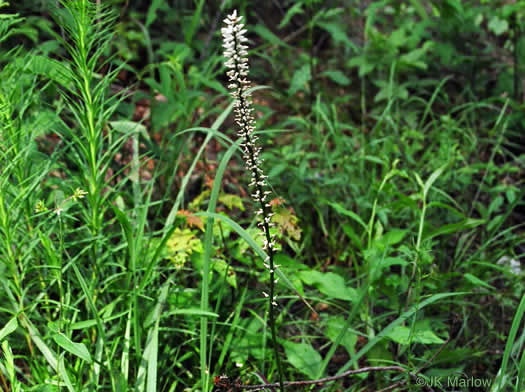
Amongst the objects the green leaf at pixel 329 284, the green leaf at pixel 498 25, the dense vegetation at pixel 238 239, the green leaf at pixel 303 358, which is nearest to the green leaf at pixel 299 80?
the dense vegetation at pixel 238 239

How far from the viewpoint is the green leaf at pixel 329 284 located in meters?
1.86

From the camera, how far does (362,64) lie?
3.50 meters

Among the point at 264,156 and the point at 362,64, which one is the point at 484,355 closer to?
the point at 264,156

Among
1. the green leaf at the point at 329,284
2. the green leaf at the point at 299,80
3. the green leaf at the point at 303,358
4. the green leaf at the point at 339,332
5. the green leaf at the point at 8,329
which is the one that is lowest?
the green leaf at the point at 303,358

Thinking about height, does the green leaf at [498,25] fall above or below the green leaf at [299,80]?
above

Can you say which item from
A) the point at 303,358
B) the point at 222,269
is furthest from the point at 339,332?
the point at 222,269

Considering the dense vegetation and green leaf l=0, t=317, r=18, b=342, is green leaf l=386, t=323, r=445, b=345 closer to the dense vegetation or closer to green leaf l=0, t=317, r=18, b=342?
the dense vegetation

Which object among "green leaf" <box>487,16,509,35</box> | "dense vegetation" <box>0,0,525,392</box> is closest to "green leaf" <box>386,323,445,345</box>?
"dense vegetation" <box>0,0,525,392</box>

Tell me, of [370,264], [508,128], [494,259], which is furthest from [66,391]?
[508,128]

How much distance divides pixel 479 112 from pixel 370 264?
2.17 meters

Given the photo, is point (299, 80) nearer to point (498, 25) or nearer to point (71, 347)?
point (498, 25)

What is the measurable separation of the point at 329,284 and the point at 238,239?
462mm

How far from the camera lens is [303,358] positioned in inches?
70.8

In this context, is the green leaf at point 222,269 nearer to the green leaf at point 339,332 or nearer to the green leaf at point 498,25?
the green leaf at point 339,332
